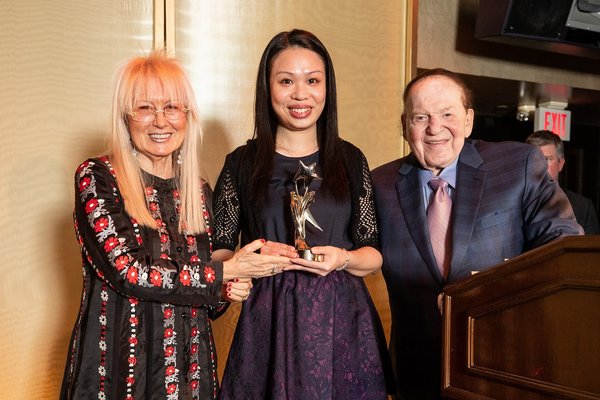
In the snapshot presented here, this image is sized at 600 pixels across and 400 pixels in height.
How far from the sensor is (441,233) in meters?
2.29

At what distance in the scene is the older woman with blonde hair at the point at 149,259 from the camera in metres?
1.97

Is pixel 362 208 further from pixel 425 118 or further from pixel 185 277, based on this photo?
pixel 185 277

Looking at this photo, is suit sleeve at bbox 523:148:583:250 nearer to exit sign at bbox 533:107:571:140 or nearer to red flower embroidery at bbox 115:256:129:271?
red flower embroidery at bbox 115:256:129:271

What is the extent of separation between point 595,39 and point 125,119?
4.23 metres

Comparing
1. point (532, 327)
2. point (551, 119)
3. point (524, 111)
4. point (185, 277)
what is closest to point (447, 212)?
point (185, 277)

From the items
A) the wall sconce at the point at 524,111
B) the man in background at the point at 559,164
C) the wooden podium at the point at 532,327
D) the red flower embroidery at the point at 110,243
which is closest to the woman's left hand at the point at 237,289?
the red flower embroidery at the point at 110,243

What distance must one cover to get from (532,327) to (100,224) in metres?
1.18

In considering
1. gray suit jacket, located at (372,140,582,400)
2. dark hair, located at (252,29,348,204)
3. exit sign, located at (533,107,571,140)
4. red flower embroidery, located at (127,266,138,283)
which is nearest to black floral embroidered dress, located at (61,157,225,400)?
red flower embroidery, located at (127,266,138,283)

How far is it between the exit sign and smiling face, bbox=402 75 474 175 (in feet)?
15.1

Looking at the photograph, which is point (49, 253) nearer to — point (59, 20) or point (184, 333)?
point (59, 20)

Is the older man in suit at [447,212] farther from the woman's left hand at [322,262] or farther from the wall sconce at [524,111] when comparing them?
the wall sconce at [524,111]

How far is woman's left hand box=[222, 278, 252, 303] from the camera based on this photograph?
7.00ft

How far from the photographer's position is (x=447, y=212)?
2.30 meters

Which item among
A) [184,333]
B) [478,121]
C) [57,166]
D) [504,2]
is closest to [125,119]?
[184,333]
